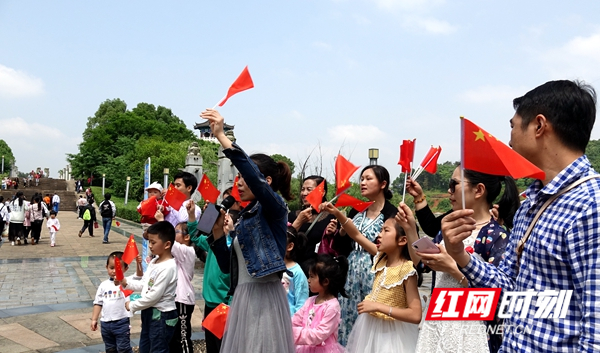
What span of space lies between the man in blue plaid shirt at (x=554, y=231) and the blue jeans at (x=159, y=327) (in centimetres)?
288

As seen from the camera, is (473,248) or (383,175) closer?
(473,248)

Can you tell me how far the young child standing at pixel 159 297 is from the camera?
3840 mm

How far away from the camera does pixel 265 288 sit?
2660 millimetres

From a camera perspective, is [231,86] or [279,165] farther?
[279,165]

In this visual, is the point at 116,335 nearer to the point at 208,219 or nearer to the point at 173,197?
the point at 173,197

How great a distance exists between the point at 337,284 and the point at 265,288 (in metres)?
1.00

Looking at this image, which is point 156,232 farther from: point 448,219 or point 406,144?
point 448,219

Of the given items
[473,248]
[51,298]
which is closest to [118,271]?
[473,248]

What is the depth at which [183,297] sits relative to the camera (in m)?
4.05

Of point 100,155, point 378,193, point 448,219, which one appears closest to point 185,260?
point 378,193

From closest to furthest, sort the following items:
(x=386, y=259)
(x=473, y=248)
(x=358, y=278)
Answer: (x=473, y=248)
(x=386, y=259)
(x=358, y=278)

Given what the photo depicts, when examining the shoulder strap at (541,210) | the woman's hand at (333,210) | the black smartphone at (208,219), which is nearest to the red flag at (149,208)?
the woman's hand at (333,210)

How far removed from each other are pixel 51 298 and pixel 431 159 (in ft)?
21.9

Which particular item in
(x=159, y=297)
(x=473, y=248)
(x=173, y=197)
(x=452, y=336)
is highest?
(x=173, y=197)
